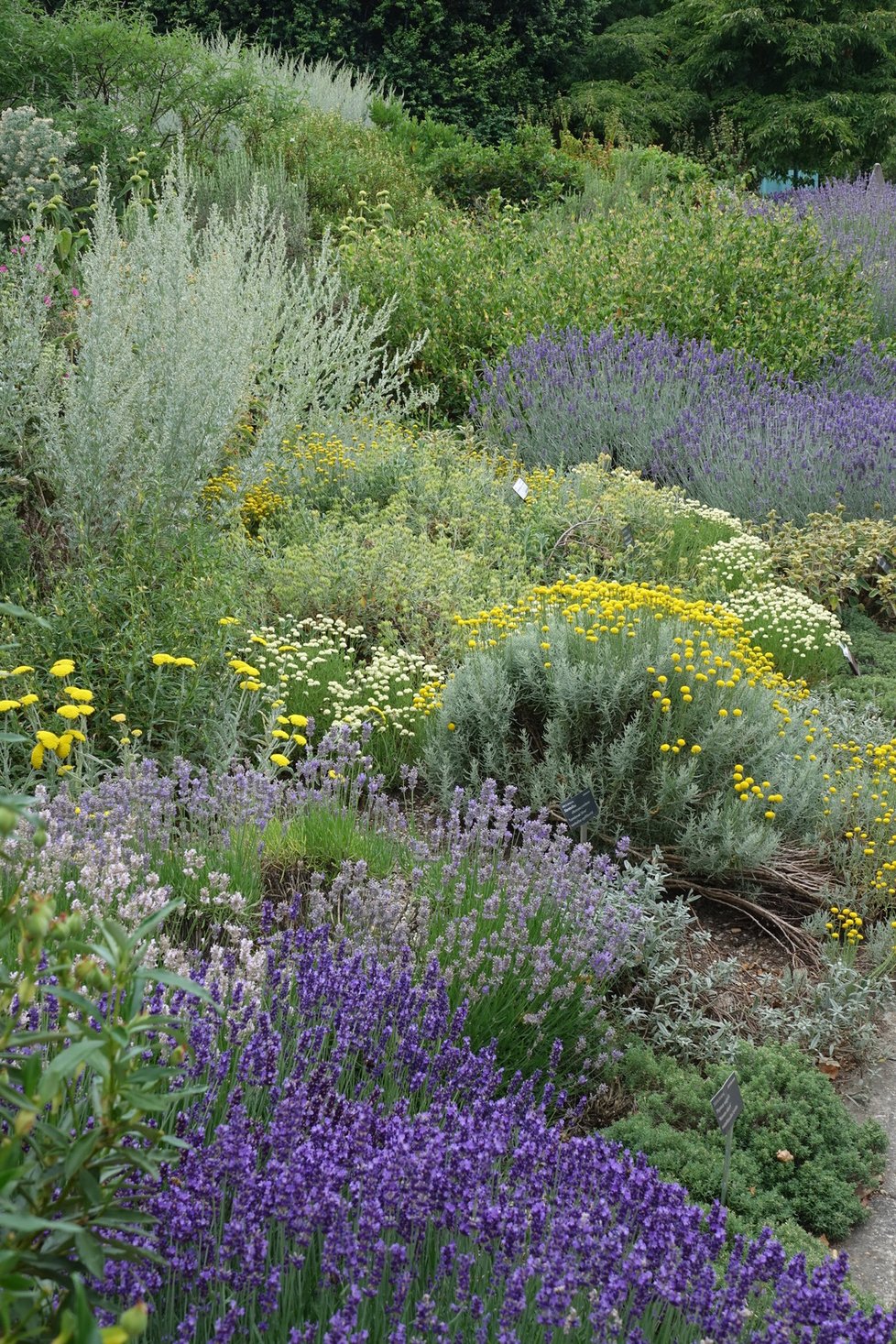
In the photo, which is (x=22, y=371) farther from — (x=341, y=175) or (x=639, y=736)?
(x=341, y=175)

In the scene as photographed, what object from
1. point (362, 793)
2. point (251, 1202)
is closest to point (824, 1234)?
point (251, 1202)

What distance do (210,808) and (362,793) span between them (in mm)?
981

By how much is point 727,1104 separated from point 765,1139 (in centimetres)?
56

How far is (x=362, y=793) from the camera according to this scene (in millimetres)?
4340

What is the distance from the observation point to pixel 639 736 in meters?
3.86

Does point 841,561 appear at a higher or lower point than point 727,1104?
lower

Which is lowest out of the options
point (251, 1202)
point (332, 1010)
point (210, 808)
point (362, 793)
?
point (362, 793)

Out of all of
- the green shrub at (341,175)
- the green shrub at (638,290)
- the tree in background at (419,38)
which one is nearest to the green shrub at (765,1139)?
the green shrub at (638,290)

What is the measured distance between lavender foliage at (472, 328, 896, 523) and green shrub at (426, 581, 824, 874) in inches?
110

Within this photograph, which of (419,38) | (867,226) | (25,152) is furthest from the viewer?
(419,38)

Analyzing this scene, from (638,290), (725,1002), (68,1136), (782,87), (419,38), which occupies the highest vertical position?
(782,87)

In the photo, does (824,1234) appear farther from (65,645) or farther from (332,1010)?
(65,645)

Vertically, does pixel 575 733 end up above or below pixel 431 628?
above

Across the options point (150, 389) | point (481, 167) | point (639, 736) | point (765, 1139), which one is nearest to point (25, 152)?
point (150, 389)
